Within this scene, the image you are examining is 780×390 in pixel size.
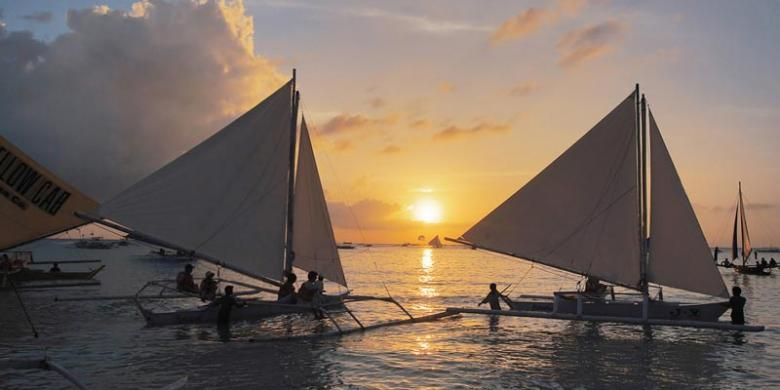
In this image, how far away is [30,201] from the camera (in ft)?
27.4

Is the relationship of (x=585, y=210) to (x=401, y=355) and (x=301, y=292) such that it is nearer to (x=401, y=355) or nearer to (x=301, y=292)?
(x=401, y=355)

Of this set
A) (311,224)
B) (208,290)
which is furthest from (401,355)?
(208,290)

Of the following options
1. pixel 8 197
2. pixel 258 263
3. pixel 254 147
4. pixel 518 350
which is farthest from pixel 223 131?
pixel 8 197

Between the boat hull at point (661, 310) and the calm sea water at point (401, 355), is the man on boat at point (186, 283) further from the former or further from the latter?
the boat hull at point (661, 310)

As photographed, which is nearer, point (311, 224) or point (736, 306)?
point (736, 306)

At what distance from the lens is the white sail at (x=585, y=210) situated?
86.6 ft

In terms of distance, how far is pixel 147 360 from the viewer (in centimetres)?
1872

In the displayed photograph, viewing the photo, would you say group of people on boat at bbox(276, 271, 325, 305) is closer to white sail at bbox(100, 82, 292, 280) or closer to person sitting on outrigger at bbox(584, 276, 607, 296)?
white sail at bbox(100, 82, 292, 280)

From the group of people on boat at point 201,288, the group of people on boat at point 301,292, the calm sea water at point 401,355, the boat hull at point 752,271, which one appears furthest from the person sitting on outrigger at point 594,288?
the boat hull at point 752,271

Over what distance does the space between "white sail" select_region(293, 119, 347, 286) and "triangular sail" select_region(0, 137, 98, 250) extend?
61.2 feet

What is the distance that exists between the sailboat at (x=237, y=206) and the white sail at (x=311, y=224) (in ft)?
0.24

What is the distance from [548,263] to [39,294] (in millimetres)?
34216

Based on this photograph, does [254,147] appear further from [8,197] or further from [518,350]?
[8,197]

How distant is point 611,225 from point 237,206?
15.9m
